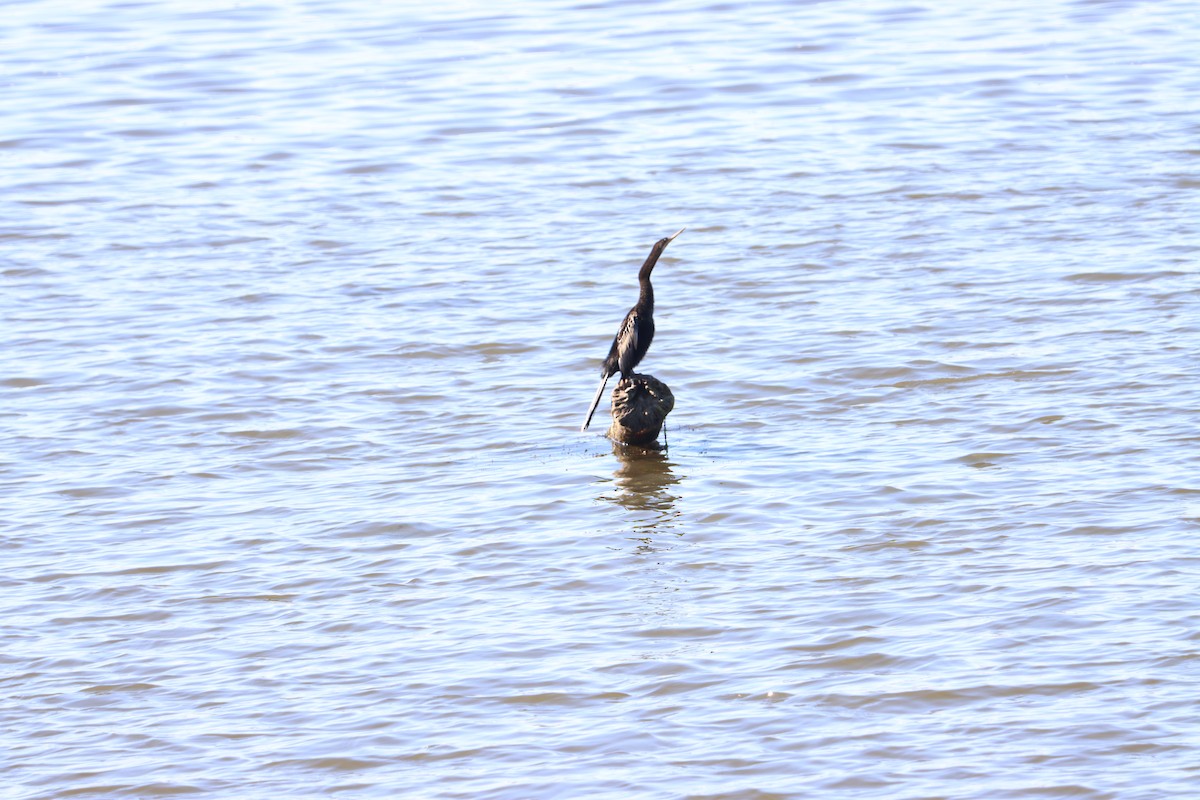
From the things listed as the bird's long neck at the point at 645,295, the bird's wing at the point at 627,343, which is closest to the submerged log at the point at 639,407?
the bird's wing at the point at 627,343

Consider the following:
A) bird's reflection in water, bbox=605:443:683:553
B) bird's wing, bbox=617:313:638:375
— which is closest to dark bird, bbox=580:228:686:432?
bird's wing, bbox=617:313:638:375

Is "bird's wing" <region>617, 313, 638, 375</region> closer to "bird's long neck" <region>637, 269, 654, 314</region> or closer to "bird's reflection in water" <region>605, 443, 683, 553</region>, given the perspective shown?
"bird's long neck" <region>637, 269, 654, 314</region>

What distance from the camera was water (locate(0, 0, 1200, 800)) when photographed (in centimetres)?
604

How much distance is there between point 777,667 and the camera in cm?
636

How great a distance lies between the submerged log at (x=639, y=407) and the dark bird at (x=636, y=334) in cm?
9

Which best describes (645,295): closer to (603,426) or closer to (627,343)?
(627,343)

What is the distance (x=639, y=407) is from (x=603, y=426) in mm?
716

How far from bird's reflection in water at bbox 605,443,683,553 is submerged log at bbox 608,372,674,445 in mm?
110

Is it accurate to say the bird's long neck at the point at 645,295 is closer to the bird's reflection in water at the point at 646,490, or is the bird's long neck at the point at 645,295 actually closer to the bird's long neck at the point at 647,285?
the bird's long neck at the point at 647,285

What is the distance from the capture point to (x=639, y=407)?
28.5ft

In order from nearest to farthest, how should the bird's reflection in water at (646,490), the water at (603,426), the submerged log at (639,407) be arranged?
the water at (603,426) → the bird's reflection in water at (646,490) → the submerged log at (639,407)

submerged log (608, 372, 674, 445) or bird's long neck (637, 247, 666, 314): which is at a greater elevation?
bird's long neck (637, 247, 666, 314)

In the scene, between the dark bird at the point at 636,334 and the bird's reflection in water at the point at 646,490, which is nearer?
the bird's reflection in water at the point at 646,490

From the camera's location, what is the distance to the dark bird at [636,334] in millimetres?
8703
